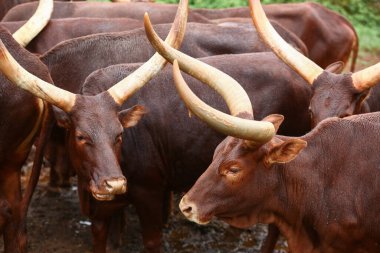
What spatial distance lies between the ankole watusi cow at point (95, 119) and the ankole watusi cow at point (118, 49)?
1275 millimetres

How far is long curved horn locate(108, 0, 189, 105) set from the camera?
5.54m

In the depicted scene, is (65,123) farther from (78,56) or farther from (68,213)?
(68,213)

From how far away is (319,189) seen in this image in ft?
15.6

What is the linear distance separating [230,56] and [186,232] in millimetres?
2015

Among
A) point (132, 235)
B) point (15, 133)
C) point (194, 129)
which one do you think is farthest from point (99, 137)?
point (132, 235)

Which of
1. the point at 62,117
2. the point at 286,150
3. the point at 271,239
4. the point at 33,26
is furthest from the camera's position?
the point at 33,26

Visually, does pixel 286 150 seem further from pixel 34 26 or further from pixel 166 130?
pixel 34 26

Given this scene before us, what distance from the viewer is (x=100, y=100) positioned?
213 inches

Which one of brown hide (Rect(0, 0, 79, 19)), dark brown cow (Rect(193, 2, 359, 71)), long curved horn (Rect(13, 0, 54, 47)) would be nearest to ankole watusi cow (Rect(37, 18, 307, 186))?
long curved horn (Rect(13, 0, 54, 47))

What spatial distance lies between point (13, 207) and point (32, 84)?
1352mm

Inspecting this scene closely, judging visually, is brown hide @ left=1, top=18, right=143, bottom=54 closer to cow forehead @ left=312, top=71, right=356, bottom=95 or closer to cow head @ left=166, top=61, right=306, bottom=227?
cow forehead @ left=312, top=71, right=356, bottom=95

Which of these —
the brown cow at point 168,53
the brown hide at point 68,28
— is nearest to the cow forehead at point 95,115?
the brown cow at point 168,53

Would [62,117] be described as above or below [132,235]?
above

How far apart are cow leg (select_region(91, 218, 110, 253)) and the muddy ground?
0.79 meters
